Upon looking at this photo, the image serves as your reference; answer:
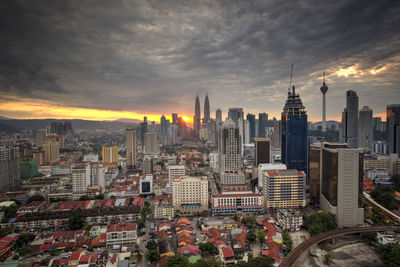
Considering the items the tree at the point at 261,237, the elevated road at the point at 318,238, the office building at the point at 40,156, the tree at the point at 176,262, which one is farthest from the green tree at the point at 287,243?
the office building at the point at 40,156

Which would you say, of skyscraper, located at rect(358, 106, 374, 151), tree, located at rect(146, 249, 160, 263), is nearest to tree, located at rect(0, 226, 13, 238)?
tree, located at rect(146, 249, 160, 263)

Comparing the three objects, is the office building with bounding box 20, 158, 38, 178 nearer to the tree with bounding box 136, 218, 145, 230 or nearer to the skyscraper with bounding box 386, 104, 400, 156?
the tree with bounding box 136, 218, 145, 230

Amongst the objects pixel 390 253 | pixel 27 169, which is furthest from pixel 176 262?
pixel 27 169

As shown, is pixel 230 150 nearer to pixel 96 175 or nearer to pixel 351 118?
pixel 96 175

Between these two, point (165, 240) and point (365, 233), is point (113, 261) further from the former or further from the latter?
point (365, 233)

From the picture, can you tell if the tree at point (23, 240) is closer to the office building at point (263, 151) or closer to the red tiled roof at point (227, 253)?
the red tiled roof at point (227, 253)
